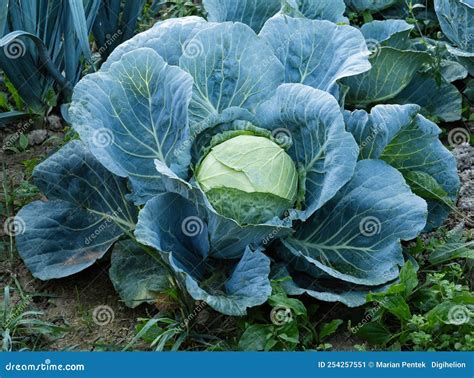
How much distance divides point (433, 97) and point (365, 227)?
4.80ft

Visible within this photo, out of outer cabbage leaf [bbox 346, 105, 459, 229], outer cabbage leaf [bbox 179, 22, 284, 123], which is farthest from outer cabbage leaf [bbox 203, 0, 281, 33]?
outer cabbage leaf [bbox 346, 105, 459, 229]

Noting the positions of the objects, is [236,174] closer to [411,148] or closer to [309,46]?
[309,46]

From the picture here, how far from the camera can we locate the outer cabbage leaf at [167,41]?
377 cm

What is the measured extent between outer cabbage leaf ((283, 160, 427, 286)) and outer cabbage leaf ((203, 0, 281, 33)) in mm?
Result: 1117

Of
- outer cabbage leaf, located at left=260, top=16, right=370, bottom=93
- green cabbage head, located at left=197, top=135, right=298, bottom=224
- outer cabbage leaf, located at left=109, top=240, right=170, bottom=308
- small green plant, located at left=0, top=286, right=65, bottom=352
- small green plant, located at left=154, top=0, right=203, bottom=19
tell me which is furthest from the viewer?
small green plant, located at left=154, top=0, right=203, bottom=19

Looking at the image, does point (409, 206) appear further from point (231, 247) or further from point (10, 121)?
point (10, 121)

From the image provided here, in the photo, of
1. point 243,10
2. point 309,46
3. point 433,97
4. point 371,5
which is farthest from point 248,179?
point 371,5

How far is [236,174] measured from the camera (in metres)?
3.37

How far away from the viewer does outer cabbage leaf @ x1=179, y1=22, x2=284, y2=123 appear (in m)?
3.68

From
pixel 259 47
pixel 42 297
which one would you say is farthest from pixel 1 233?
pixel 259 47

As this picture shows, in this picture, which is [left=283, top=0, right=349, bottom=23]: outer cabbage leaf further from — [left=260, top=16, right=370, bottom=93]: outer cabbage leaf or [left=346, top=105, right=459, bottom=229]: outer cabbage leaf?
[left=346, top=105, right=459, bottom=229]: outer cabbage leaf

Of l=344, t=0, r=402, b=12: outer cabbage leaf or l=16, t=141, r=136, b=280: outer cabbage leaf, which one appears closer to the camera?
l=16, t=141, r=136, b=280: outer cabbage leaf

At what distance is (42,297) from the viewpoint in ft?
12.3

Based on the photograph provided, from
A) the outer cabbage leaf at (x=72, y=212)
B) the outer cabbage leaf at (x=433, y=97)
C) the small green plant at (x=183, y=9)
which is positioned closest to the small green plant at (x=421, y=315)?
the outer cabbage leaf at (x=72, y=212)
